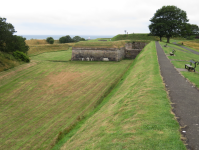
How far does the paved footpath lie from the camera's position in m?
5.58

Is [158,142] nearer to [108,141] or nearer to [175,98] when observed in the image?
[108,141]

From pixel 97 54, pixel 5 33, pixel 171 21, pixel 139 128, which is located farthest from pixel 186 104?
pixel 171 21

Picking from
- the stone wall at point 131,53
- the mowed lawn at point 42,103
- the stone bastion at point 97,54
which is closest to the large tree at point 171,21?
the stone wall at point 131,53

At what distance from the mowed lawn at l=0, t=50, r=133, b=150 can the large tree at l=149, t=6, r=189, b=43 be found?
32349mm

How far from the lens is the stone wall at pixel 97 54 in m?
34.9

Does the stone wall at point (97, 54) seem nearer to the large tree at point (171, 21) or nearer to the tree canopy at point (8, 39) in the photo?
the tree canopy at point (8, 39)

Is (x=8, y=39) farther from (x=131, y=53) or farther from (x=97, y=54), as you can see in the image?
(x=131, y=53)

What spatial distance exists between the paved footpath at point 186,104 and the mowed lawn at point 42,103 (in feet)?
21.4

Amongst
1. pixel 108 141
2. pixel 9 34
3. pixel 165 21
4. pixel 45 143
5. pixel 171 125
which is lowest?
pixel 45 143

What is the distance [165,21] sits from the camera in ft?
153

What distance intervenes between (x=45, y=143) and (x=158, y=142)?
661cm

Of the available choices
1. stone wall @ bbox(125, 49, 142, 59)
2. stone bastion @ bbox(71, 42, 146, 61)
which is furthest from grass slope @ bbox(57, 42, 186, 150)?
stone wall @ bbox(125, 49, 142, 59)

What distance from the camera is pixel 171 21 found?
4541 centimetres

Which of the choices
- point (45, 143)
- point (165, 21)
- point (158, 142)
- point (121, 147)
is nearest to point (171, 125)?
point (158, 142)
